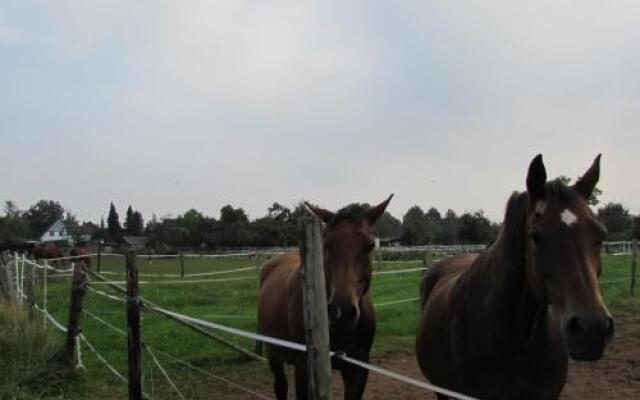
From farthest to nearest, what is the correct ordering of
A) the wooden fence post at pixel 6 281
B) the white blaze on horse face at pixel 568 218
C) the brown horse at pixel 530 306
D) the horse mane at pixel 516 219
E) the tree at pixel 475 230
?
1. the tree at pixel 475 230
2. the wooden fence post at pixel 6 281
3. the horse mane at pixel 516 219
4. the white blaze on horse face at pixel 568 218
5. the brown horse at pixel 530 306

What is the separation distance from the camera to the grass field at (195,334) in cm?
690

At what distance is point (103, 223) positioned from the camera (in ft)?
421

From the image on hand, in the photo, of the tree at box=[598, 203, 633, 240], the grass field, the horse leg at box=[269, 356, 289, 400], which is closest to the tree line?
the tree at box=[598, 203, 633, 240]

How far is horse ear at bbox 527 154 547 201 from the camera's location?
264 centimetres

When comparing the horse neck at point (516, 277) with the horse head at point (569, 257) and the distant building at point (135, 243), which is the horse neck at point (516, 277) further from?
the distant building at point (135, 243)

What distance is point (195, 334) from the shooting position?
9.52 m

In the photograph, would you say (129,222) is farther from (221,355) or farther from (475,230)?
(221,355)

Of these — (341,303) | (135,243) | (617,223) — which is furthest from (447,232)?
(341,303)

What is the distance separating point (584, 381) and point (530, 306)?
173 inches

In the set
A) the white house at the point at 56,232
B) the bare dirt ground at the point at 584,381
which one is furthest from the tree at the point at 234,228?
the bare dirt ground at the point at 584,381

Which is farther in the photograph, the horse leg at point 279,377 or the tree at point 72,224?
the tree at point 72,224

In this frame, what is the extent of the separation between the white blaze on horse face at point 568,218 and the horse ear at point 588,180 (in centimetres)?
26

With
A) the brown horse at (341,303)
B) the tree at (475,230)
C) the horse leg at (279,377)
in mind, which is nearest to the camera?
the brown horse at (341,303)

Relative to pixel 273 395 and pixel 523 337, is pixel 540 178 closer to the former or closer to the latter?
pixel 523 337
